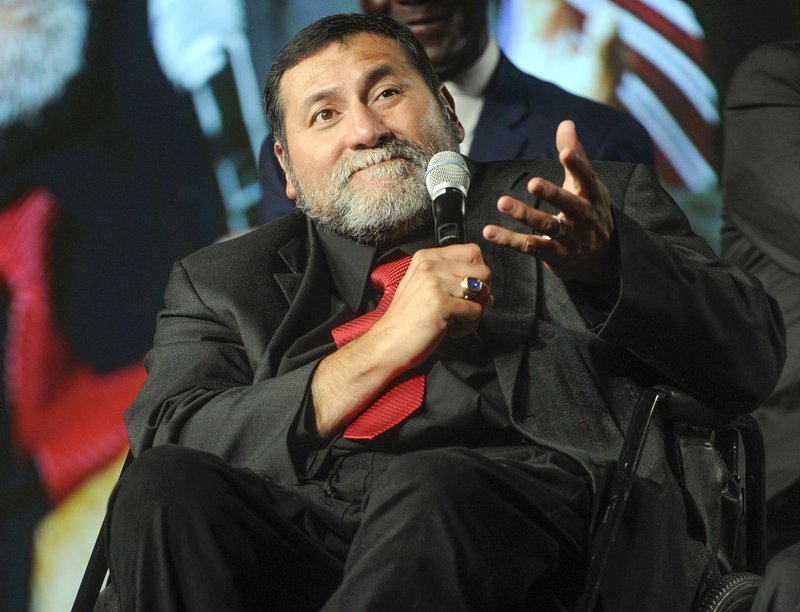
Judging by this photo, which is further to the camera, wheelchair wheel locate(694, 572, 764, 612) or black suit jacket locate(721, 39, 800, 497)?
black suit jacket locate(721, 39, 800, 497)

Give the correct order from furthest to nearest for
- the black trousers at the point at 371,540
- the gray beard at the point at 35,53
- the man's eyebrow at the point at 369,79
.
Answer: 1. the gray beard at the point at 35,53
2. the man's eyebrow at the point at 369,79
3. the black trousers at the point at 371,540

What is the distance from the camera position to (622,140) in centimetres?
334

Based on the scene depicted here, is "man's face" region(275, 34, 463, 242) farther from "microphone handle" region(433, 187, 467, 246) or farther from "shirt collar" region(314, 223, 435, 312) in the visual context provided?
"microphone handle" region(433, 187, 467, 246)

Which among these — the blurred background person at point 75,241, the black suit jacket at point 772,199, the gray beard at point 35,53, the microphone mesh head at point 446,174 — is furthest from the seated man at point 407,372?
the gray beard at point 35,53

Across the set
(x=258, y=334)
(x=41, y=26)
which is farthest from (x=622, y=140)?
(x=41, y=26)

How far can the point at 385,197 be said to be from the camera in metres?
2.24

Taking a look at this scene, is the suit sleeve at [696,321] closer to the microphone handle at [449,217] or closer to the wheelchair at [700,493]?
the wheelchair at [700,493]

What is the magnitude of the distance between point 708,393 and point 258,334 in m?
0.83

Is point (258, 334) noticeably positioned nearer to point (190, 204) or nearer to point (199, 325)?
point (199, 325)

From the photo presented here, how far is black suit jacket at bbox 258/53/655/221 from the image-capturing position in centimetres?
330

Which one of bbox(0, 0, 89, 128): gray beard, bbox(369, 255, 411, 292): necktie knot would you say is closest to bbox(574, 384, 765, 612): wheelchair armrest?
bbox(369, 255, 411, 292): necktie knot

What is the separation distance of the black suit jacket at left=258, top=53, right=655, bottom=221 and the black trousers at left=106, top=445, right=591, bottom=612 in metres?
1.65

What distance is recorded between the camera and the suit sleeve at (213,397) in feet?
→ 6.51

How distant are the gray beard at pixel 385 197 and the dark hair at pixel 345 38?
0.19m
